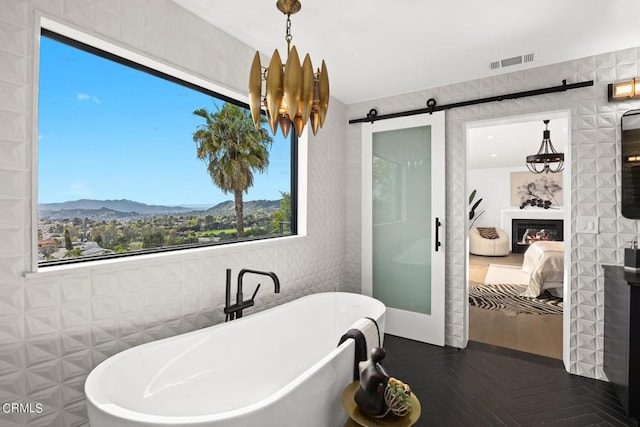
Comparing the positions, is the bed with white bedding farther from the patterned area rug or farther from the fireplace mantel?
the fireplace mantel

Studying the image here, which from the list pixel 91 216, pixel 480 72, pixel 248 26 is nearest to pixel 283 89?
pixel 248 26

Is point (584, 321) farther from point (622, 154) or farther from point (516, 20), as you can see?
point (516, 20)

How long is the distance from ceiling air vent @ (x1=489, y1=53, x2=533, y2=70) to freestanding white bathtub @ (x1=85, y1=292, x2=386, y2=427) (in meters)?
2.20

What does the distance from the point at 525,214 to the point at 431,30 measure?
757cm

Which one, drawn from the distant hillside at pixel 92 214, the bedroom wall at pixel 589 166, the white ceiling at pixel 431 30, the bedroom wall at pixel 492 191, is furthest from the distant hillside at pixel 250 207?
the bedroom wall at pixel 492 191

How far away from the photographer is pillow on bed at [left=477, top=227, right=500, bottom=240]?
8.02 meters

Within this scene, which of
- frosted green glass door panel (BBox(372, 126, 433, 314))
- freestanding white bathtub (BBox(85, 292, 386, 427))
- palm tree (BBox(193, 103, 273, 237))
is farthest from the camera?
frosted green glass door panel (BBox(372, 126, 433, 314))

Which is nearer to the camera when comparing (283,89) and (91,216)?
(283,89)

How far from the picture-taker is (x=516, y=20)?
6.88 feet

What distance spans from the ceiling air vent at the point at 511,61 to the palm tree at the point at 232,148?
1.98 metres

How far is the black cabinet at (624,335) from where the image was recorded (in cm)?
192

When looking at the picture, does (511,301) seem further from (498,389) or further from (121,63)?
(121,63)

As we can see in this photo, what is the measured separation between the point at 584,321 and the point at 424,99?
2.34 metres

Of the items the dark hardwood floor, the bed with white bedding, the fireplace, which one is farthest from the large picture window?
the fireplace
